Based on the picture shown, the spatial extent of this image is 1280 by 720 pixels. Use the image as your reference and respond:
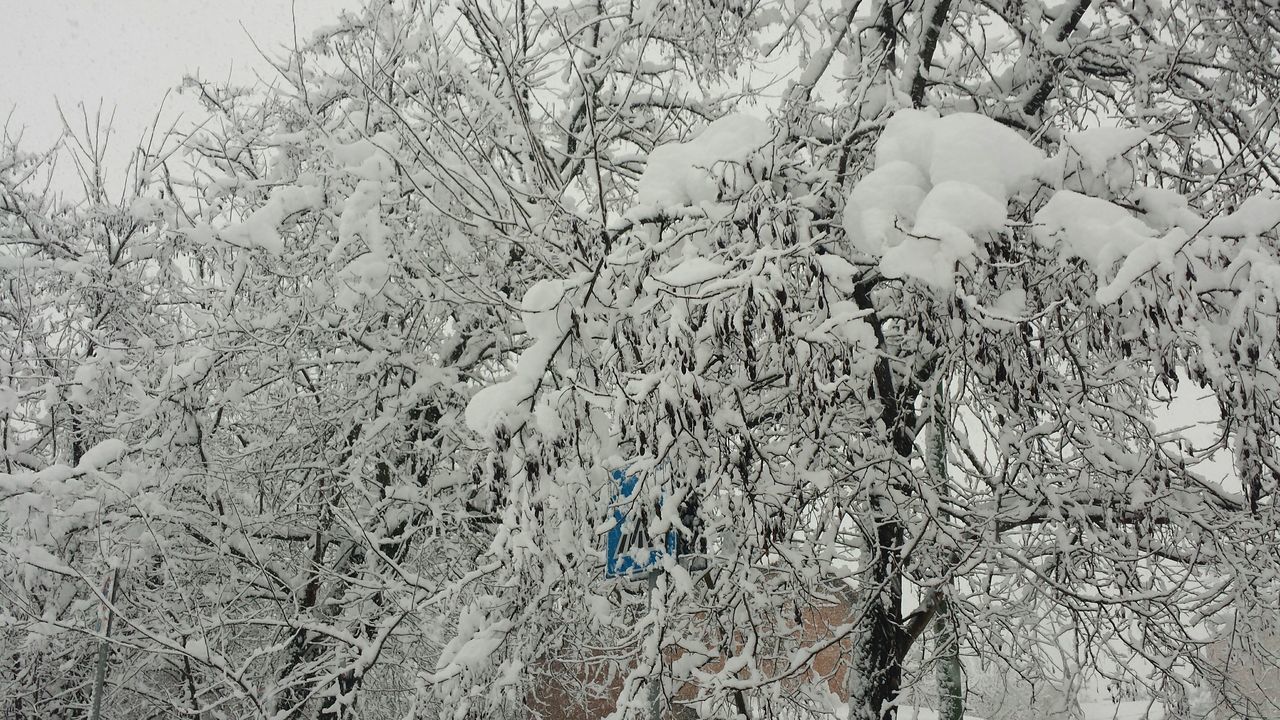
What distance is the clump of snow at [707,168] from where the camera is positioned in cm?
274

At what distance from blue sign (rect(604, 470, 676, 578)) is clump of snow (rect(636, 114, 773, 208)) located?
1.07m

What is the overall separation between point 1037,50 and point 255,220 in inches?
175

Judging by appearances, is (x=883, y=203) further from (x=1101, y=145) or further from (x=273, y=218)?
(x=273, y=218)

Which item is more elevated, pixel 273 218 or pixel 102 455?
pixel 273 218

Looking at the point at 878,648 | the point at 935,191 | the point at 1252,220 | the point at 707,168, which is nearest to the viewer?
the point at 1252,220

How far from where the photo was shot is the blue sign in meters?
3.16

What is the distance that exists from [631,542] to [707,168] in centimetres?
151

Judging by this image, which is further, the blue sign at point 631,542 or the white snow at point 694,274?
the blue sign at point 631,542

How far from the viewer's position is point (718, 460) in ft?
10.5

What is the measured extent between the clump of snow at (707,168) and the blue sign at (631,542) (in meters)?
1.07

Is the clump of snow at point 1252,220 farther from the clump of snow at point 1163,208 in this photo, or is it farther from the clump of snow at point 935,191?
the clump of snow at point 935,191

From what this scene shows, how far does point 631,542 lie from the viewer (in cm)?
332

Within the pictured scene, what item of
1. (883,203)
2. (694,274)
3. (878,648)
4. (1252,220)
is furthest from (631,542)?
(1252,220)

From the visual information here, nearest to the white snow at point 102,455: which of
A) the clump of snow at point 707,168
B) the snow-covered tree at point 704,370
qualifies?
the snow-covered tree at point 704,370
